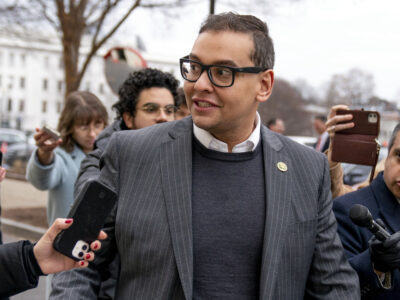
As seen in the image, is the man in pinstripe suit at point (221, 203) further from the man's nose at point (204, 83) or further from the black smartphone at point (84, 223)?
the black smartphone at point (84, 223)

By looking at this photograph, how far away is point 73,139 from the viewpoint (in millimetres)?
4152

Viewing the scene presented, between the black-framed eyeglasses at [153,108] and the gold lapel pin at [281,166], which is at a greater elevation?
the black-framed eyeglasses at [153,108]

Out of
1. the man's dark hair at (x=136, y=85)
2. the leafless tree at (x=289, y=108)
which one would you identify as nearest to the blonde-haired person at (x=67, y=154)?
the man's dark hair at (x=136, y=85)

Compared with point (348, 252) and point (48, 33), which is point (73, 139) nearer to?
point (348, 252)

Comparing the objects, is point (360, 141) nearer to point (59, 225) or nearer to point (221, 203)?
point (221, 203)

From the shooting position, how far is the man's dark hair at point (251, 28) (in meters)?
2.25

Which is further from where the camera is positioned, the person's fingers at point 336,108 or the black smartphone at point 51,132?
the black smartphone at point 51,132

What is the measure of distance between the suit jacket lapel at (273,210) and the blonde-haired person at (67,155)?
74.1 inches

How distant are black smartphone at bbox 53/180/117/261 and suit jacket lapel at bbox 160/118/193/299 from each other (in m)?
0.36

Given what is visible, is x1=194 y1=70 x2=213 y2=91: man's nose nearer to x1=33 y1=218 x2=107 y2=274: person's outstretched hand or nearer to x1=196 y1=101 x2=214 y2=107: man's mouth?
x1=196 y1=101 x2=214 y2=107: man's mouth

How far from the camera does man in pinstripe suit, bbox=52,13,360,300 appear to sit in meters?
2.13

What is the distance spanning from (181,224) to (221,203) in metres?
0.21

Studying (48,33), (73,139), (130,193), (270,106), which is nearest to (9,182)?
(48,33)

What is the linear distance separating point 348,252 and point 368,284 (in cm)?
20
